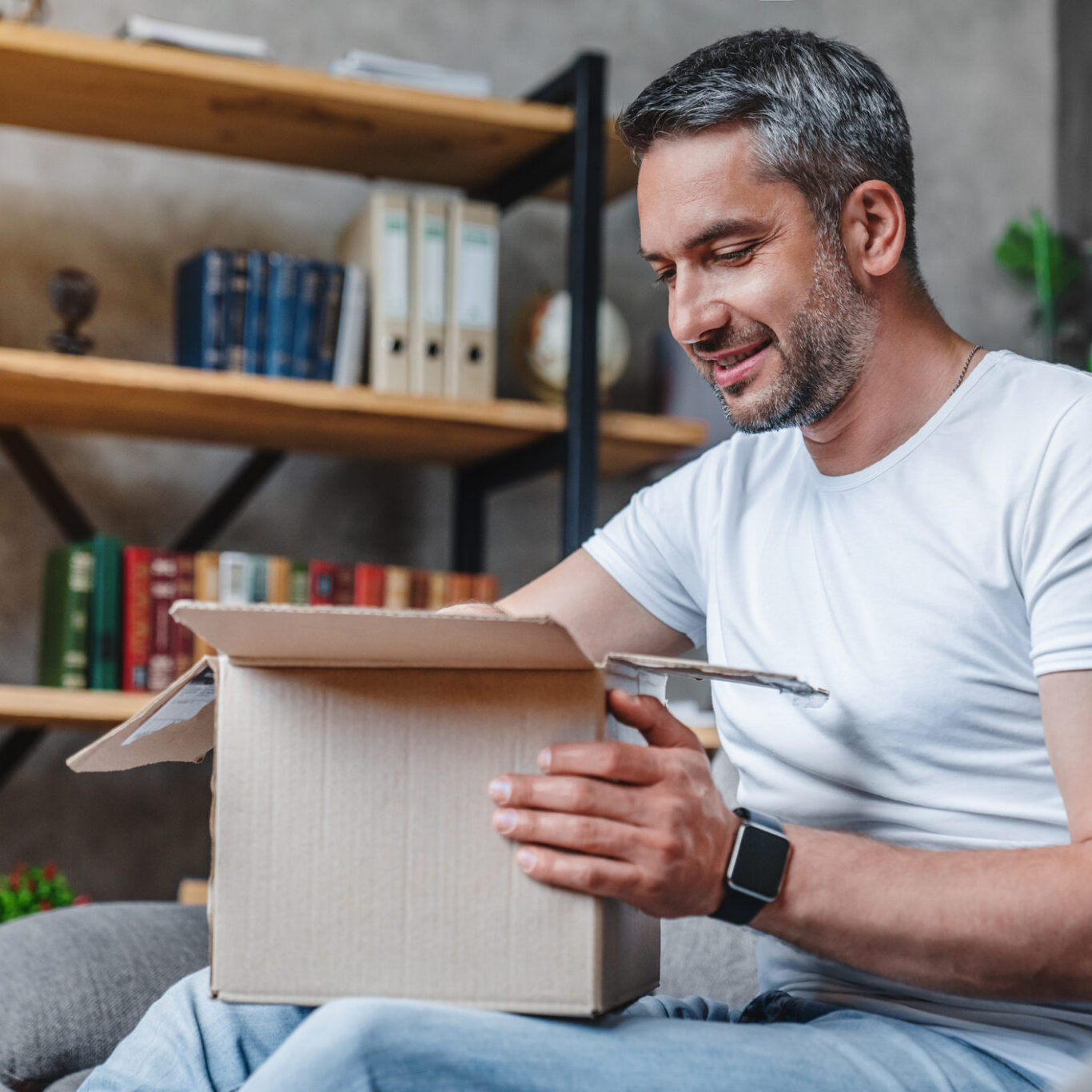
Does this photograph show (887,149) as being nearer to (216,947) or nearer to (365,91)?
(216,947)

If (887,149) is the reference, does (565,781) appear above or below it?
below

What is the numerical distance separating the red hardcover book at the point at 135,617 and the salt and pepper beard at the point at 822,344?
1.16 metres

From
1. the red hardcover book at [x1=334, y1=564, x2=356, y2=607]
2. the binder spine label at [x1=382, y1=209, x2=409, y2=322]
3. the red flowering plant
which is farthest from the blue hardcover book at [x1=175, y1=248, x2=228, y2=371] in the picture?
the red flowering plant

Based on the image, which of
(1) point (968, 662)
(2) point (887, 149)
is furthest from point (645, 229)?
(1) point (968, 662)

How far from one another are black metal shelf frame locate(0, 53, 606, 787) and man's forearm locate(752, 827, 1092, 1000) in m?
1.20

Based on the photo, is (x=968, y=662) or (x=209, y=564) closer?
(x=968, y=662)

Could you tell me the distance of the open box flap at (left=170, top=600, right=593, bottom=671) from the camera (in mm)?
645

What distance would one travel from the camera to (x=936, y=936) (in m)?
0.74

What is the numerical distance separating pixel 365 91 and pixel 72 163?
1.91ft

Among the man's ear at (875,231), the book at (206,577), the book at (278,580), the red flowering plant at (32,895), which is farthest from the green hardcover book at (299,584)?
the man's ear at (875,231)

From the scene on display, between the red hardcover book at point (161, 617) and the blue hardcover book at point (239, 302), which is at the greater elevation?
the blue hardcover book at point (239, 302)

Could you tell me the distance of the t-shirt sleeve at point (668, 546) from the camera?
1.15 m

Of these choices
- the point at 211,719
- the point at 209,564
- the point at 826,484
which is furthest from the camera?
the point at 209,564

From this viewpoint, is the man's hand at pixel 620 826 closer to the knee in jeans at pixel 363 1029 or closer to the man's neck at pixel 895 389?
the knee in jeans at pixel 363 1029
